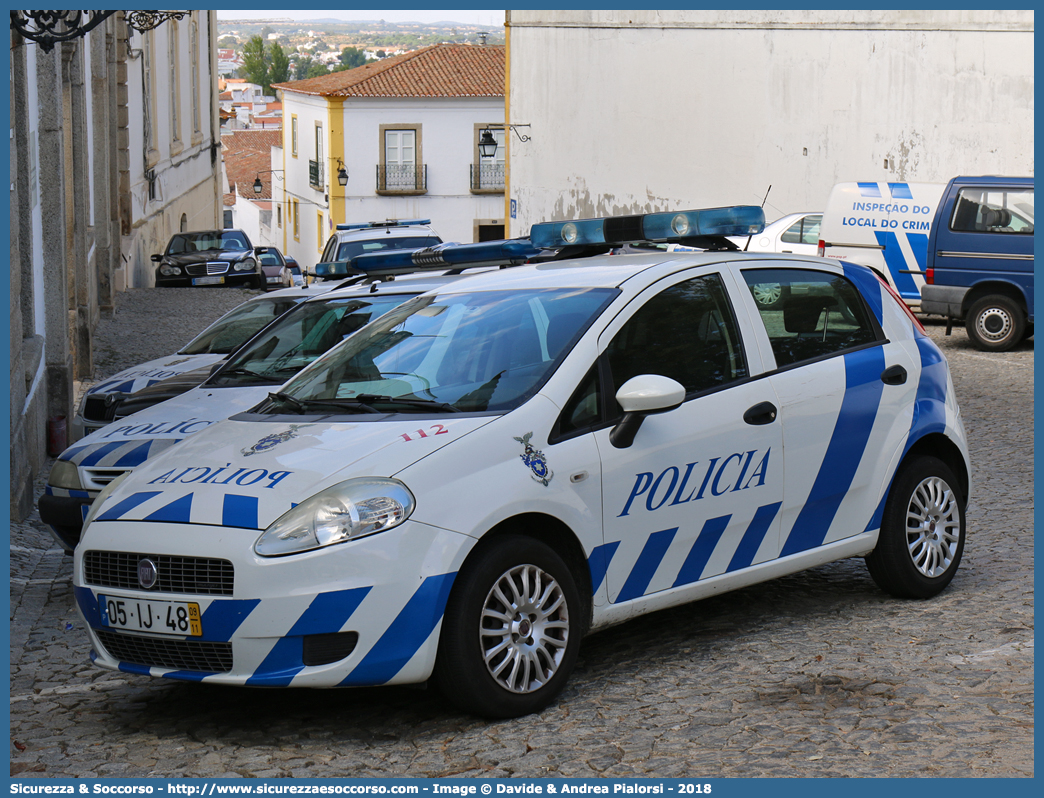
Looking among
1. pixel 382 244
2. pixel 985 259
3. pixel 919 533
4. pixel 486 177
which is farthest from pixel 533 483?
pixel 486 177

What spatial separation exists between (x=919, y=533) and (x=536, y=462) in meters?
2.31

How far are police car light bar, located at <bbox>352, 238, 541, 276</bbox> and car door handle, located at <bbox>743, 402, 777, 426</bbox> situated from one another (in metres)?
2.12

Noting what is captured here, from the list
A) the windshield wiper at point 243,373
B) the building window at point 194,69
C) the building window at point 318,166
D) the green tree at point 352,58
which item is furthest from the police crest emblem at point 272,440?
the green tree at point 352,58

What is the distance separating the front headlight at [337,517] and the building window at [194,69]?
41353 millimetres

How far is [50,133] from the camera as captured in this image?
1180 centimetres

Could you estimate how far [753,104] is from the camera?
2811 centimetres

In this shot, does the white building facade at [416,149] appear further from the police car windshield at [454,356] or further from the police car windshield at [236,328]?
the police car windshield at [454,356]

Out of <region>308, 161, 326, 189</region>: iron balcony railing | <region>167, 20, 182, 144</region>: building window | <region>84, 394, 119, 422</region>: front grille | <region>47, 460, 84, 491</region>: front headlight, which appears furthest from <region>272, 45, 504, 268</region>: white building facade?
<region>47, 460, 84, 491</region>: front headlight

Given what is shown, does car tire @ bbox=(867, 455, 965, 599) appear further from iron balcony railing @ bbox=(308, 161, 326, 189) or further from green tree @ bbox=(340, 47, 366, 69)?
green tree @ bbox=(340, 47, 366, 69)

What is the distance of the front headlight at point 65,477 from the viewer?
22.2ft

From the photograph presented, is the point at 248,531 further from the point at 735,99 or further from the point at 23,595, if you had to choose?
the point at 735,99

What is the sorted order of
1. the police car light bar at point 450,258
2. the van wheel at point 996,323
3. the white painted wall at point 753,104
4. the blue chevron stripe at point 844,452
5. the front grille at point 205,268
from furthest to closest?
the front grille at point 205,268 → the white painted wall at point 753,104 → the van wheel at point 996,323 → the police car light bar at point 450,258 → the blue chevron stripe at point 844,452

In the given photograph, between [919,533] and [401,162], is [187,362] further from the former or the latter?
[401,162]

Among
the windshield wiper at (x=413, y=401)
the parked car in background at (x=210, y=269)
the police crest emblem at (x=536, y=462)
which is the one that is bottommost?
the police crest emblem at (x=536, y=462)
